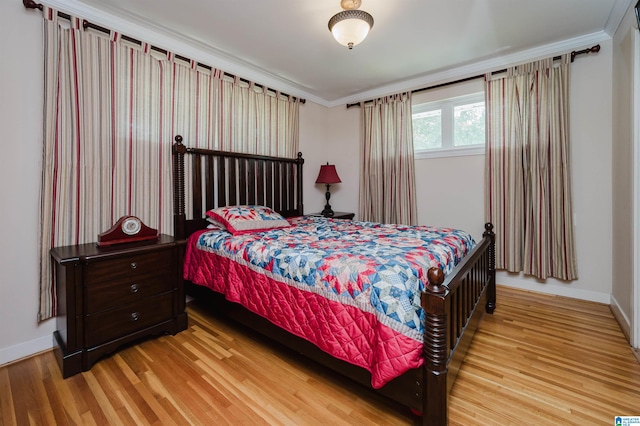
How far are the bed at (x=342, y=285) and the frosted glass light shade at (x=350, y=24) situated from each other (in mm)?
1469

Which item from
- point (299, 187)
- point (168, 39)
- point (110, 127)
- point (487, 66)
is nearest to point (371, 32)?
point (487, 66)

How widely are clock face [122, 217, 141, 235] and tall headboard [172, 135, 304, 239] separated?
1.40ft

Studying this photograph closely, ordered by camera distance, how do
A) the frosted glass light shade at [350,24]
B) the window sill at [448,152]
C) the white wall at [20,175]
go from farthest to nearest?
the window sill at [448,152]
the frosted glass light shade at [350,24]
the white wall at [20,175]

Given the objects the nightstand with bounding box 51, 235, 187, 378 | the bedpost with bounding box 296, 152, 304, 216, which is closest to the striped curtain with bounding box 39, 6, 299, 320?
the nightstand with bounding box 51, 235, 187, 378

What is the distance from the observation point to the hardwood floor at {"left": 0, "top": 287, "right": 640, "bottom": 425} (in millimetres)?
1408

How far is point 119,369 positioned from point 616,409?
2731 mm

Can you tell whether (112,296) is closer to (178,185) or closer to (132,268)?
(132,268)

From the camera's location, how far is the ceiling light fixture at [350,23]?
1.96m

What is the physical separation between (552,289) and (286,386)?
288 centimetres

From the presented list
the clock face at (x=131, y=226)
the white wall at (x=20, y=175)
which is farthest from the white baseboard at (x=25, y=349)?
the clock face at (x=131, y=226)

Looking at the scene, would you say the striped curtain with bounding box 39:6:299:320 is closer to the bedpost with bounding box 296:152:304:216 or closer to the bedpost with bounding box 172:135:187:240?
→ the bedpost with bounding box 172:135:187:240

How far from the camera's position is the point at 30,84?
193 centimetres

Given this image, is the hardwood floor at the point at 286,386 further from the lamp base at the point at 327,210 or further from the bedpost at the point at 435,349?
the lamp base at the point at 327,210

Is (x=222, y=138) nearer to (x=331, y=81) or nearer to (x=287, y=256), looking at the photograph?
(x=331, y=81)
